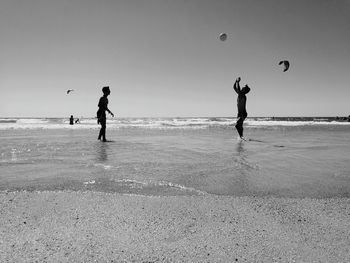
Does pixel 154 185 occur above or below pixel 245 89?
below

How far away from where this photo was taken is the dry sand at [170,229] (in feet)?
7.38

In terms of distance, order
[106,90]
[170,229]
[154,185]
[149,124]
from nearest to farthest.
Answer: [170,229] < [154,185] < [106,90] < [149,124]

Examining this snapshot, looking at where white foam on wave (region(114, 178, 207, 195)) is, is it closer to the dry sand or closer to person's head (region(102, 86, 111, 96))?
the dry sand

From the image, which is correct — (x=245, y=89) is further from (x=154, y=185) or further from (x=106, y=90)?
(x=154, y=185)

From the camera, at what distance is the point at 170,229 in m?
2.72

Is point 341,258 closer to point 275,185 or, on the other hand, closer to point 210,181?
point 275,185

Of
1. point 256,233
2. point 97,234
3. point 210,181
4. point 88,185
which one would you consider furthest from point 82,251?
point 210,181

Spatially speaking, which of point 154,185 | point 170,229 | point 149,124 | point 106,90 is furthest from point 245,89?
point 149,124

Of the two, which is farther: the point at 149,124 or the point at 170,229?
the point at 149,124

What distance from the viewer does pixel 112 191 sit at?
398 cm

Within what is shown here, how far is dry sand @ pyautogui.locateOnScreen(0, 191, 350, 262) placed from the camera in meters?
2.25

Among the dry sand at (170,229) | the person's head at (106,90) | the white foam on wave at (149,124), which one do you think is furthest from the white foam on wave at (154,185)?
the white foam on wave at (149,124)

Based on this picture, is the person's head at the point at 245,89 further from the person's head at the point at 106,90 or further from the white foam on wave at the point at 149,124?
→ the white foam on wave at the point at 149,124

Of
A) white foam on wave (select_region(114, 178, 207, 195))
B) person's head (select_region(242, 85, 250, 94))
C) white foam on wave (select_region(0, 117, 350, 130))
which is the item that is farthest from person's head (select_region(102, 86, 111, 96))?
white foam on wave (select_region(0, 117, 350, 130))
